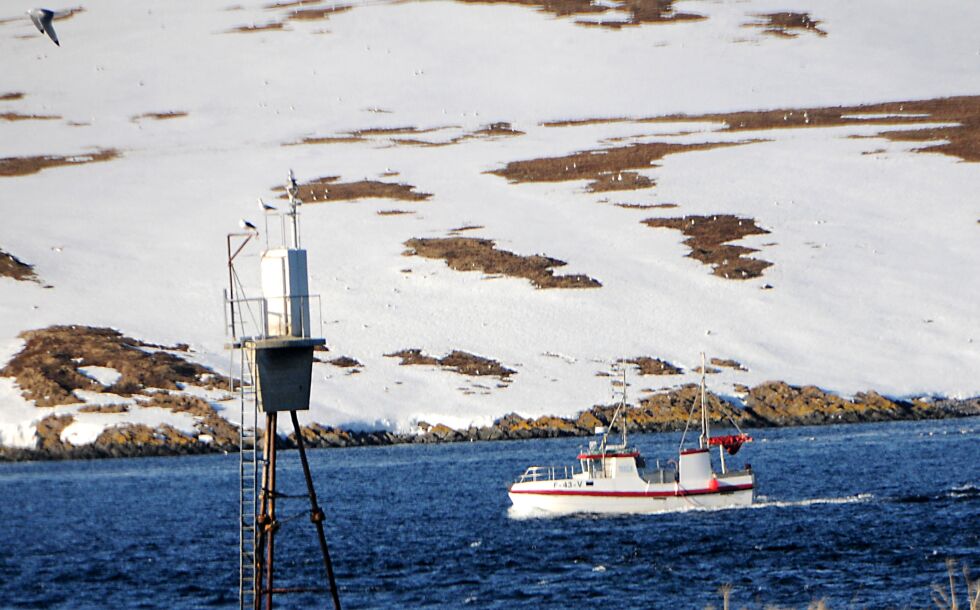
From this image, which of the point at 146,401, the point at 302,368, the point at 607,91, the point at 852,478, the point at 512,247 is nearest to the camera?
the point at 302,368

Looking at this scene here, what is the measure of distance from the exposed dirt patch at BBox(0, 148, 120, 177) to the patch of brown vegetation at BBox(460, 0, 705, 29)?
66199mm

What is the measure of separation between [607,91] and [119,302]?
75689 mm

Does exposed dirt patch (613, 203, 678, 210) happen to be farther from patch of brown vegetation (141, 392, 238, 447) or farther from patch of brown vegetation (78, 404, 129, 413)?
patch of brown vegetation (78, 404, 129, 413)

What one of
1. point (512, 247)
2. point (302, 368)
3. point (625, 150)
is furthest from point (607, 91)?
point (302, 368)

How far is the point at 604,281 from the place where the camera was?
114938 mm

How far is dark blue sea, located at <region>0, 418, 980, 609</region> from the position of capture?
42.3m

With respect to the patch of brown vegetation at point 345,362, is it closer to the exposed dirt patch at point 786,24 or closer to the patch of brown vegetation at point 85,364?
the patch of brown vegetation at point 85,364

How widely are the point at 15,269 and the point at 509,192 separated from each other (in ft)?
151

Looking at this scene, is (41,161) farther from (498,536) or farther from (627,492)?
(498,536)

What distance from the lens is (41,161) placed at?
15575 centimetres

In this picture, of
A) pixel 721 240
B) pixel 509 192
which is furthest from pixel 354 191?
pixel 721 240

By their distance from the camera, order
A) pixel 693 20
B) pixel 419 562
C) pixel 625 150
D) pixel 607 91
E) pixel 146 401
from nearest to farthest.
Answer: pixel 419 562
pixel 146 401
pixel 625 150
pixel 607 91
pixel 693 20

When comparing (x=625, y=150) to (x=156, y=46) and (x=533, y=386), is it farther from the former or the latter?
(x=156, y=46)

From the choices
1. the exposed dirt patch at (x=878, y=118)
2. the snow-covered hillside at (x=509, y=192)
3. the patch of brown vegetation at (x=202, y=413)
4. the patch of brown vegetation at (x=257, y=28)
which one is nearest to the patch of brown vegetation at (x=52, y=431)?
the snow-covered hillside at (x=509, y=192)
